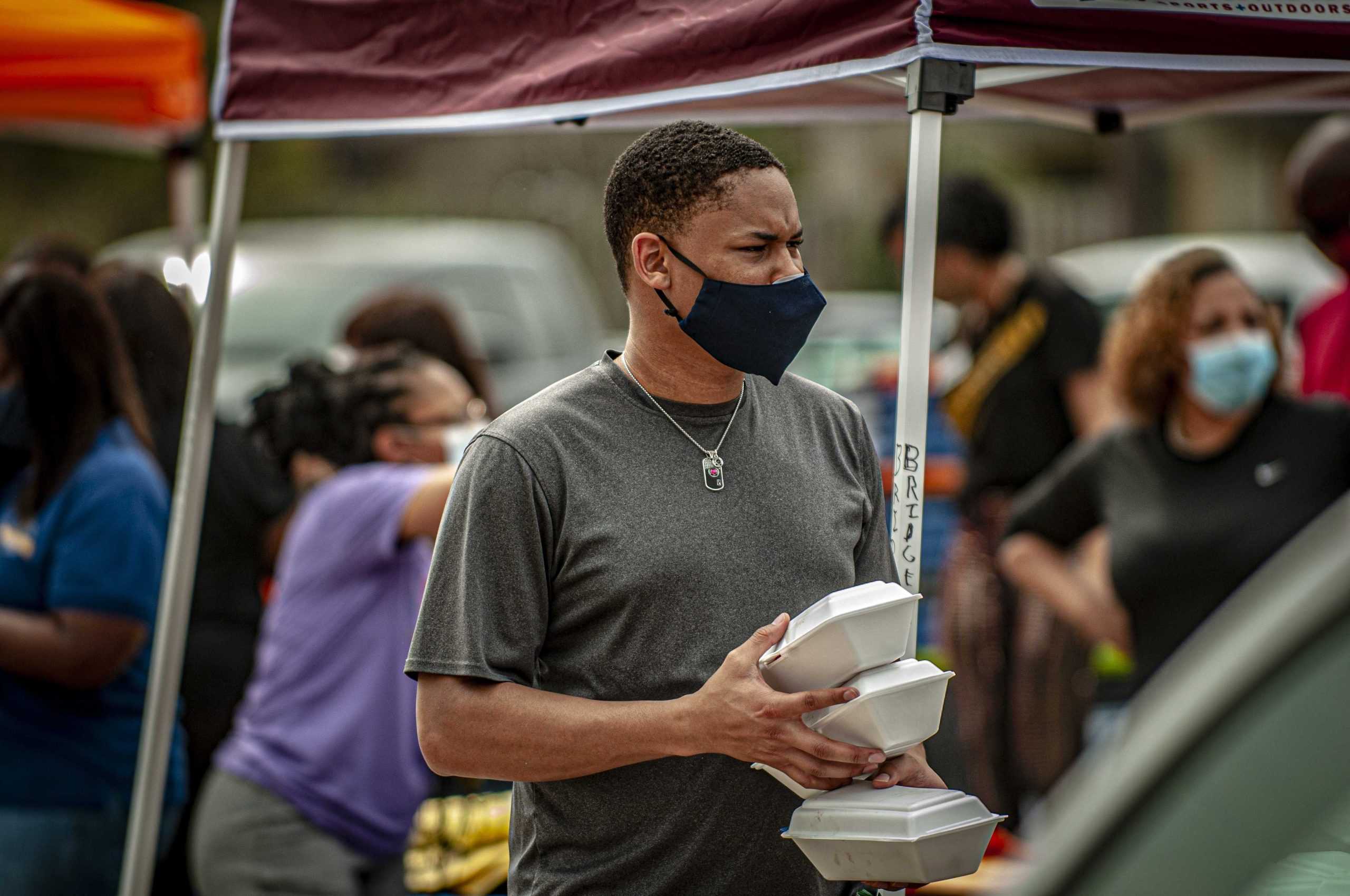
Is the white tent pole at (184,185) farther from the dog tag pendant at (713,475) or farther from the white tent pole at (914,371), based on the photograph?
the dog tag pendant at (713,475)

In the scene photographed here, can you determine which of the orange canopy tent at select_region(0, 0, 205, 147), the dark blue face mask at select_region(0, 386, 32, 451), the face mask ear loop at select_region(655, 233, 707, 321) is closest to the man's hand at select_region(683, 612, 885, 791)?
the face mask ear loop at select_region(655, 233, 707, 321)

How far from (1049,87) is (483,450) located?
5.31 feet

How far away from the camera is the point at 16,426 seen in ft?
11.1

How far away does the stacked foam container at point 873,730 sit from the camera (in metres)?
1.81

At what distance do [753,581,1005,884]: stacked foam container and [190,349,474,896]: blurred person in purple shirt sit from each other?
53.8 inches

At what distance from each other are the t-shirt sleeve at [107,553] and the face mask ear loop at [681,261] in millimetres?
1737

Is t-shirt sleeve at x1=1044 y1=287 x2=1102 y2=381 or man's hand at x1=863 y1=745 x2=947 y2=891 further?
t-shirt sleeve at x1=1044 y1=287 x2=1102 y2=381

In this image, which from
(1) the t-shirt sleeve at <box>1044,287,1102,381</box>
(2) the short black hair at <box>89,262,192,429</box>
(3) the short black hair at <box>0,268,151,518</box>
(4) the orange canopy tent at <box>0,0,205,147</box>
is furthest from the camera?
(4) the orange canopy tent at <box>0,0,205,147</box>

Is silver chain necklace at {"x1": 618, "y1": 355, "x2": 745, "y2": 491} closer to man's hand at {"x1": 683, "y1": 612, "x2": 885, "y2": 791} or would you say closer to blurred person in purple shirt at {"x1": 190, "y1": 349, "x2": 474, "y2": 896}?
man's hand at {"x1": 683, "y1": 612, "x2": 885, "y2": 791}

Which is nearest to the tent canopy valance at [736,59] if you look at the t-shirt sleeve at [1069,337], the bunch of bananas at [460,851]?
the bunch of bananas at [460,851]

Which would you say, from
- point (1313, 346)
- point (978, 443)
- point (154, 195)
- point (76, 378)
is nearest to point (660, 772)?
point (76, 378)

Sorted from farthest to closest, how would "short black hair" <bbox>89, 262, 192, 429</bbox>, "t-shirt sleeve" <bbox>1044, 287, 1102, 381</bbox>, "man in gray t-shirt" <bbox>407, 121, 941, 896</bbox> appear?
1. "t-shirt sleeve" <bbox>1044, 287, 1102, 381</bbox>
2. "short black hair" <bbox>89, 262, 192, 429</bbox>
3. "man in gray t-shirt" <bbox>407, 121, 941, 896</bbox>

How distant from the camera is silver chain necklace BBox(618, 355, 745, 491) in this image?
200 centimetres

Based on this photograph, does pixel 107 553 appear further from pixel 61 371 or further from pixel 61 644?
pixel 61 371
